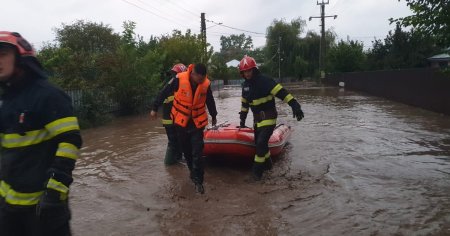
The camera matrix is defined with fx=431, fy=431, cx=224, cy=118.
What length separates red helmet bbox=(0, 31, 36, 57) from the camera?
270cm

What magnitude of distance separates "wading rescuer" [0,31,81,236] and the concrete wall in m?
10.5

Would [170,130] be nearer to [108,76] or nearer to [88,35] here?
[108,76]

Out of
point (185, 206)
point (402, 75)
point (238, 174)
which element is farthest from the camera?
Answer: point (402, 75)

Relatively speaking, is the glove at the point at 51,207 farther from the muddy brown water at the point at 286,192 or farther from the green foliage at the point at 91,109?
the green foliage at the point at 91,109

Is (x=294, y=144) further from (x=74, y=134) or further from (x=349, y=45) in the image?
(x=349, y=45)

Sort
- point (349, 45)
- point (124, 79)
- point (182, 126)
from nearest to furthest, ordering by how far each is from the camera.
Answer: point (182, 126), point (124, 79), point (349, 45)

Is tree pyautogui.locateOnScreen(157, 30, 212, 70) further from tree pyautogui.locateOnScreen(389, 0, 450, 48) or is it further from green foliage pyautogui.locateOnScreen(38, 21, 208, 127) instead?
tree pyautogui.locateOnScreen(389, 0, 450, 48)

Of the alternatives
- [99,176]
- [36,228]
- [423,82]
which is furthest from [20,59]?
[423,82]

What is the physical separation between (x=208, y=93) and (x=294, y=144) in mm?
4169

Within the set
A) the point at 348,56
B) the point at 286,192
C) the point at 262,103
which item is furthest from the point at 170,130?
the point at 348,56

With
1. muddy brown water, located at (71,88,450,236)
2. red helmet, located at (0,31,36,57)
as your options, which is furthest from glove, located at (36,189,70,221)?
muddy brown water, located at (71,88,450,236)

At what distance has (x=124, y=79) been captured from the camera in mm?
16500

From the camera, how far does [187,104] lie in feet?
20.1

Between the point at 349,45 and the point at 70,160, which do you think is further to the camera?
the point at 349,45
